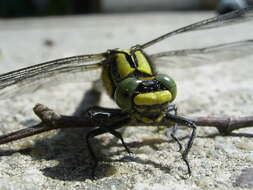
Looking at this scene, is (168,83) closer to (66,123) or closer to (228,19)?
(66,123)

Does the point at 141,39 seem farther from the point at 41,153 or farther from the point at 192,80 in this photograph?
the point at 41,153

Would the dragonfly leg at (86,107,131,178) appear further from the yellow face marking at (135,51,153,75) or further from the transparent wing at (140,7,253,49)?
the transparent wing at (140,7,253,49)

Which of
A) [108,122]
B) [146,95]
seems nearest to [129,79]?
[146,95]

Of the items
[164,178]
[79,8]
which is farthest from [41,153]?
[79,8]

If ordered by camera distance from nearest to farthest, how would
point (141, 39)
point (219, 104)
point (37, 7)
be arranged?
point (219, 104) → point (141, 39) → point (37, 7)

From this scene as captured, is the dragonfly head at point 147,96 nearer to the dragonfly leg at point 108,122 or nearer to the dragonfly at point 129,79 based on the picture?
the dragonfly at point 129,79

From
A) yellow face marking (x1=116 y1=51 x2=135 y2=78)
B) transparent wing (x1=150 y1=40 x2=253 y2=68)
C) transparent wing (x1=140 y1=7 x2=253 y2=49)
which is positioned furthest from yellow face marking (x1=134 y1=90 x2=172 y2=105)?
transparent wing (x1=150 y1=40 x2=253 y2=68)
